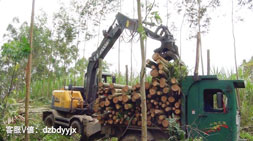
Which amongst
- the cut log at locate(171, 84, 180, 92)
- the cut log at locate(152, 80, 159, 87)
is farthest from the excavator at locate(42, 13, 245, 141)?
the cut log at locate(152, 80, 159, 87)

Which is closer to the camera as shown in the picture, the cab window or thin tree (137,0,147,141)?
thin tree (137,0,147,141)

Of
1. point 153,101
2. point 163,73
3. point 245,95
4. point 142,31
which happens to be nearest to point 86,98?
point 153,101

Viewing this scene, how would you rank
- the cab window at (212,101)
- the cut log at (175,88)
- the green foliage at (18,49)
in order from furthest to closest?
the cut log at (175,88)
the cab window at (212,101)
the green foliage at (18,49)

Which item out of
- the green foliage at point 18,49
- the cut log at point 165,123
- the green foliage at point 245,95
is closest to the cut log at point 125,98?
the cut log at point 165,123

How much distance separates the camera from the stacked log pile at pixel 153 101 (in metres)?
5.49

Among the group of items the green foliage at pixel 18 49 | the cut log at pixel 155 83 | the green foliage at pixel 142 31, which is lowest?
the cut log at pixel 155 83

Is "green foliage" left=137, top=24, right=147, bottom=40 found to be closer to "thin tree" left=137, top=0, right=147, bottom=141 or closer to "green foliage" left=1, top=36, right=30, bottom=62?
"thin tree" left=137, top=0, right=147, bottom=141

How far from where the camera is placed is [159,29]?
266 inches

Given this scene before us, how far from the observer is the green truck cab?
492cm

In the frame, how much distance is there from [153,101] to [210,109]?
1.27m

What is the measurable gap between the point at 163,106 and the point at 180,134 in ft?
2.59

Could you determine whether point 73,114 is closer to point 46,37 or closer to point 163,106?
point 163,106

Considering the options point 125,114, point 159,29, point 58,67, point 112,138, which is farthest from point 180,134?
point 58,67

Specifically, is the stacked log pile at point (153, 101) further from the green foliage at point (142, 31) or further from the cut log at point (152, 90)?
the green foliage at point (142, 31)
